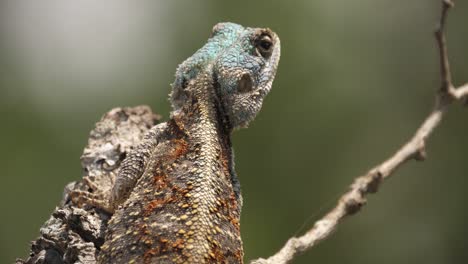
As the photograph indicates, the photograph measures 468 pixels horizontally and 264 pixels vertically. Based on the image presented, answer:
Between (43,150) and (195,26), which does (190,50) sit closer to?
(195,26)

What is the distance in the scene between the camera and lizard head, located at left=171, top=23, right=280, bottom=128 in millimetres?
5812

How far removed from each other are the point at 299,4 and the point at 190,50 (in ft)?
7.20

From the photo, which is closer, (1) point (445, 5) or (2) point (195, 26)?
(1) point (445, 5)

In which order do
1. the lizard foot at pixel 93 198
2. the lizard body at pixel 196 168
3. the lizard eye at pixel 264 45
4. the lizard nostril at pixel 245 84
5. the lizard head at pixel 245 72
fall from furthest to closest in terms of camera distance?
the lizard eye at pixel 264 45, the lizard nostril at pixel 245 84, the lizard head at pixel 245 72, the lizard foot at pixel 93 198, the lizard body at pixel 196 168

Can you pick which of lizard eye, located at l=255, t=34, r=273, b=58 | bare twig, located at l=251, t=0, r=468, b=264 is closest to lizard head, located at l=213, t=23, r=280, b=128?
lizard eye, located at l=255, t=34, r=273, b=58

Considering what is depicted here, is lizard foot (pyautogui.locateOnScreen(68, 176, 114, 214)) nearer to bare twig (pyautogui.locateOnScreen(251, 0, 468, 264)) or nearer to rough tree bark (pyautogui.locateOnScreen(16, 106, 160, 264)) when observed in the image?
rough tree bark (pyautogui.locateOnScreen(16, 106, 160, 264))

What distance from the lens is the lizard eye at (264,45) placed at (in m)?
6.20

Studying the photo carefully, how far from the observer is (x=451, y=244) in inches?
529

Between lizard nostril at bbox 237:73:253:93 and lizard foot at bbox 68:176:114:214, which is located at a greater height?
lizard nostril at bbox 237:73:253:93

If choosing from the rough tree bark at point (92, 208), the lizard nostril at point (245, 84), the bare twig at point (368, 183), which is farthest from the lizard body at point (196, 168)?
the bare twig at point (368, 183)

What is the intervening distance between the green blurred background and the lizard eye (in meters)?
5.52

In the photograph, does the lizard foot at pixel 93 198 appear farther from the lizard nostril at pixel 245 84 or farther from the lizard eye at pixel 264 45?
the lizard eye at pixel 264 45

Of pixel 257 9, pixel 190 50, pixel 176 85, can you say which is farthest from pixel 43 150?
pixel 176 85

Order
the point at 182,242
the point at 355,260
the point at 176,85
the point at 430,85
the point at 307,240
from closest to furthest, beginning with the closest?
the point at 182,242, the point at 307,240, the point at 176,85, the point at 355,260, the point at 430,85
